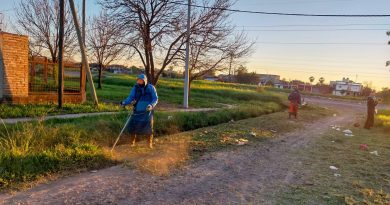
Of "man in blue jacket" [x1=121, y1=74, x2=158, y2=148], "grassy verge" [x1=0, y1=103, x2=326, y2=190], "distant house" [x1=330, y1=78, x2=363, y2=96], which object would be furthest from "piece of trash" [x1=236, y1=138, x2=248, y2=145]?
"distant house" [x1=330, y1=78, x2=363, y2=96]

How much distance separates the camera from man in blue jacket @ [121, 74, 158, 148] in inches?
345

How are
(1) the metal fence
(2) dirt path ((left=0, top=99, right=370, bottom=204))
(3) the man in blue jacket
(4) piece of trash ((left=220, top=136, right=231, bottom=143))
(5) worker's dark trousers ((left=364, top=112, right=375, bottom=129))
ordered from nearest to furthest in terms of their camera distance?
1. (2) dirt path ((left=0, top=99, right=370, bottom=204))
2. (3) the man in blue jacket
3. (4) piece of trash ((left=220, top=136, right=231, bottom=143))
4. (1) the metal fence
5. (5) worker's dark trousers ((left=364, top=112, right=375, bottom=129))

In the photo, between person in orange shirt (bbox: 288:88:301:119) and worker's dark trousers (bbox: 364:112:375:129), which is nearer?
worker's dark trousers (bbox: 364:112:375:129)

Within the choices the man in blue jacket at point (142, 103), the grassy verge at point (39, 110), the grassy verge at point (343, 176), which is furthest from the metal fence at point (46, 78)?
the grassy verge at point (343, 176)

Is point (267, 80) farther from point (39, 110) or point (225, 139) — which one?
point (225, 139)

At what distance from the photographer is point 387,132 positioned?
16.0 m

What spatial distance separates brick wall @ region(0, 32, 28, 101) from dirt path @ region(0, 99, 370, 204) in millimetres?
9967

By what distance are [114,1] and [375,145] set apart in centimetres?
1317

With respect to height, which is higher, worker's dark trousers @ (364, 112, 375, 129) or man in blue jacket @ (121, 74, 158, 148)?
man in blue jacket @ (121, 74, 158, 148)

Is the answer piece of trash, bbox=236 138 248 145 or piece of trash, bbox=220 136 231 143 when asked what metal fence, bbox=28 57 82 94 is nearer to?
piece of trash, bbox=220 136 231 143

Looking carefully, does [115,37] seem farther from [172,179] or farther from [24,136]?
[172,179]

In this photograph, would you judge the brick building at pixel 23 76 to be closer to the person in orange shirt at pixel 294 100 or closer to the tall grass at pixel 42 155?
the tall grass at pixel 42 155

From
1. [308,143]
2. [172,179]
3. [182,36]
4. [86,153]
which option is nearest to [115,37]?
[182,36]

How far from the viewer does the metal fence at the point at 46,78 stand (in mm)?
16562
